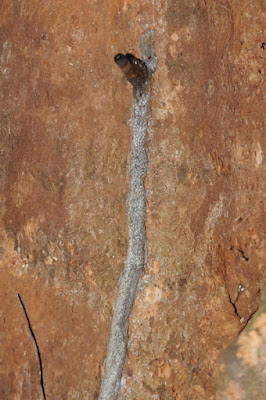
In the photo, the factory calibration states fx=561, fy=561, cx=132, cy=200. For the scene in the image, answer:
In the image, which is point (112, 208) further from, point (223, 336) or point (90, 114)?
point (223, 336)

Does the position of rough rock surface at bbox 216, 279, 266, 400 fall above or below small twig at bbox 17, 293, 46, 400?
above

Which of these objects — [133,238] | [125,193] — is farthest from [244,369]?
[125,193]

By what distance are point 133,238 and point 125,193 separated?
19 centimetres

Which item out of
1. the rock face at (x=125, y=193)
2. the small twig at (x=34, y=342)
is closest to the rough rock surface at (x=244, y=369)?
the rock face at (x=125, y=193)

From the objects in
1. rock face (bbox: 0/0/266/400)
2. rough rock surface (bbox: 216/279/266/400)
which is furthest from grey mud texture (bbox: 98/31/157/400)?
→ rough rock surface (bbox: 216/279/266/400)

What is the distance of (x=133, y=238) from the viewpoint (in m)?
2.38

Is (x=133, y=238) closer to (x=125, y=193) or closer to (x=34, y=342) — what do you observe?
(x=125, y=193)

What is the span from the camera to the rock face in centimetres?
232

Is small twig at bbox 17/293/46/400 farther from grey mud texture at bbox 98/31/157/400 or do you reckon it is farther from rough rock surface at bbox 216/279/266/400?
rough rock surface at bbox 216/279/266/400

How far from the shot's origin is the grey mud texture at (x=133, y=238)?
7.62ft

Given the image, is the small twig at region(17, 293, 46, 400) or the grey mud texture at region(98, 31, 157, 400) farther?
the small twig at region(17, 293, 46, 400)

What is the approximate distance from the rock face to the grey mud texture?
0.04m

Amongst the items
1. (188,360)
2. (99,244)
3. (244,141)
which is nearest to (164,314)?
(188,360)

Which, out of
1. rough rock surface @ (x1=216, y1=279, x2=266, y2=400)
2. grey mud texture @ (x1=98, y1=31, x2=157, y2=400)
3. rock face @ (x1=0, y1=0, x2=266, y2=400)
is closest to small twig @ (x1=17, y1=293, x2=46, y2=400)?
rock face @ (x1=0, y1=0, x2=266, y2=400)
